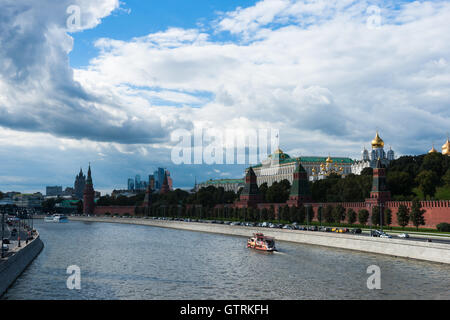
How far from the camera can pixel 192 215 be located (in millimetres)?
120625

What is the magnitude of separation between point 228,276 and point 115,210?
13531 centimetres

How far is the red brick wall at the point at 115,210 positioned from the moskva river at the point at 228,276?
109 metres

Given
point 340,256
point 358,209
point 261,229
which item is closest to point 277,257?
point 340,256

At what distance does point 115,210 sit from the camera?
16350 cm

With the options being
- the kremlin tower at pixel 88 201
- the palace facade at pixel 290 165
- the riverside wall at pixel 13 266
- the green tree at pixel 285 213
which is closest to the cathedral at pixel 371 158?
the palace facade at pixel 290 165

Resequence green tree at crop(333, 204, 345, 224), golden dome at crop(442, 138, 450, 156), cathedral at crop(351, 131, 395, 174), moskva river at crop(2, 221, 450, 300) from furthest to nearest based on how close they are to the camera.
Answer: cathedral at crop(351, 131, 395, 174)
golden dome at crop(442, 138, 450, 156)
green tree at crop(333, 204, 345, 224)
moskva river at crop(2, 221, 450, 300)

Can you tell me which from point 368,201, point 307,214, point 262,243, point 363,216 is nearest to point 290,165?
point 368,201

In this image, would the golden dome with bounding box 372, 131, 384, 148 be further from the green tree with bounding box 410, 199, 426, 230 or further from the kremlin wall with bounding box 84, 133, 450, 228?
the green tree with bounding box 410, 199, 426, 230

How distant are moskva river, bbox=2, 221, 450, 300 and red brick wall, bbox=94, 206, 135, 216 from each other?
108704mm

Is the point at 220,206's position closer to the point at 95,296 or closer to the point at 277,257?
the point at 277,257

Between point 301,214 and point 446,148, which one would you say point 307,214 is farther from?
point 446,148

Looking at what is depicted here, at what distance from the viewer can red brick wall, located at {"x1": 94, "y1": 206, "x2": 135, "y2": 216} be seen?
517ft

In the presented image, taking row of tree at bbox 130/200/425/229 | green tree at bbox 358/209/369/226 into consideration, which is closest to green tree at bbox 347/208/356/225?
row of tree at bbox 130/200/425/229
